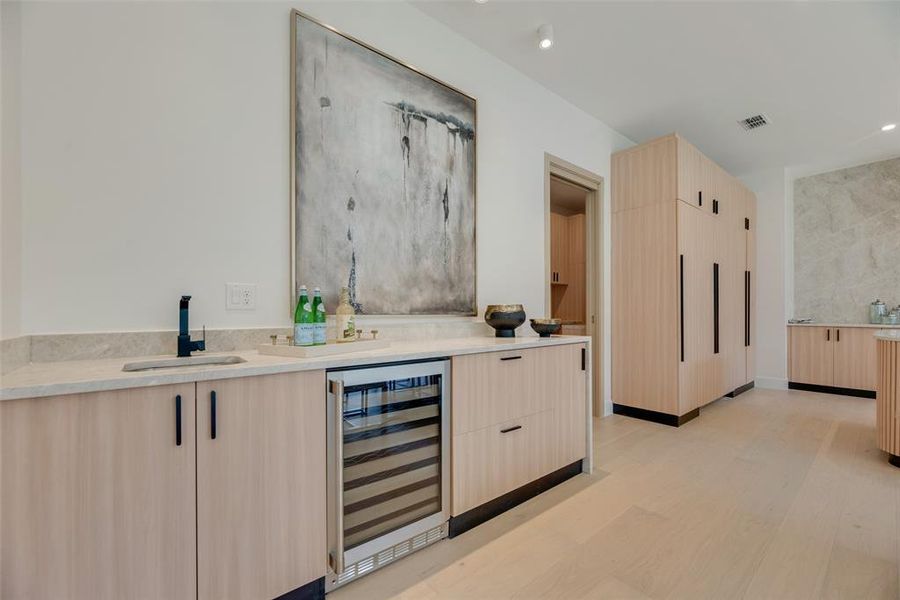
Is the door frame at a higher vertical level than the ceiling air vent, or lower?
lower

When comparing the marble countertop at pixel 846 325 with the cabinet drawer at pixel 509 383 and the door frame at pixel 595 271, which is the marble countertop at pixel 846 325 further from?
the cabinet drawer at pixel 509 383

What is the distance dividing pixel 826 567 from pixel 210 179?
3033mm

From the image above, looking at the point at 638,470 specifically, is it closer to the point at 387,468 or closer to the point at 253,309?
the point at 387,468

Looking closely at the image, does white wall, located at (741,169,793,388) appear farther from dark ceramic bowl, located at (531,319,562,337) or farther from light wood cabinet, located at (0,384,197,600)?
light wood cabinet, located at (0,384,197,600)

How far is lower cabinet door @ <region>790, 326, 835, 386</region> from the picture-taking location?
181 inches

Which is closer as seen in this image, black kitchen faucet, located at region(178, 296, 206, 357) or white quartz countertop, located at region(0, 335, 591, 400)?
white quartz countertop, located at region(0, 335, 591, 400)

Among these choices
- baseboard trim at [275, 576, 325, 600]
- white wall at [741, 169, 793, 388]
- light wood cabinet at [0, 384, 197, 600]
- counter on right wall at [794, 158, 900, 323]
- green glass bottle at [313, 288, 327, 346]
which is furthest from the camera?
white wall at [741, 169, 793, 388]

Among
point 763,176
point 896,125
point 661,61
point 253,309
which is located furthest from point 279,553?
point 763,176

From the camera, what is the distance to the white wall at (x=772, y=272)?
4.83 m

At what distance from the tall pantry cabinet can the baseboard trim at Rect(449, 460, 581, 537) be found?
1.50 meters

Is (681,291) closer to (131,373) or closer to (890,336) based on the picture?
(890,336)

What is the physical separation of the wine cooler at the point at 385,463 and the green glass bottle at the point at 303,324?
23cm

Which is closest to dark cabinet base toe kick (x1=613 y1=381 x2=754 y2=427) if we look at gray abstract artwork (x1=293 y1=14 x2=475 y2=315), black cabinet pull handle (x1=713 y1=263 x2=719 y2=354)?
black cabinet pull handle (x1=713 y1=263 x2=719 y2=354)

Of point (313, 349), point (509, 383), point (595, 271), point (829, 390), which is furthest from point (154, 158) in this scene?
point (829, 390)
